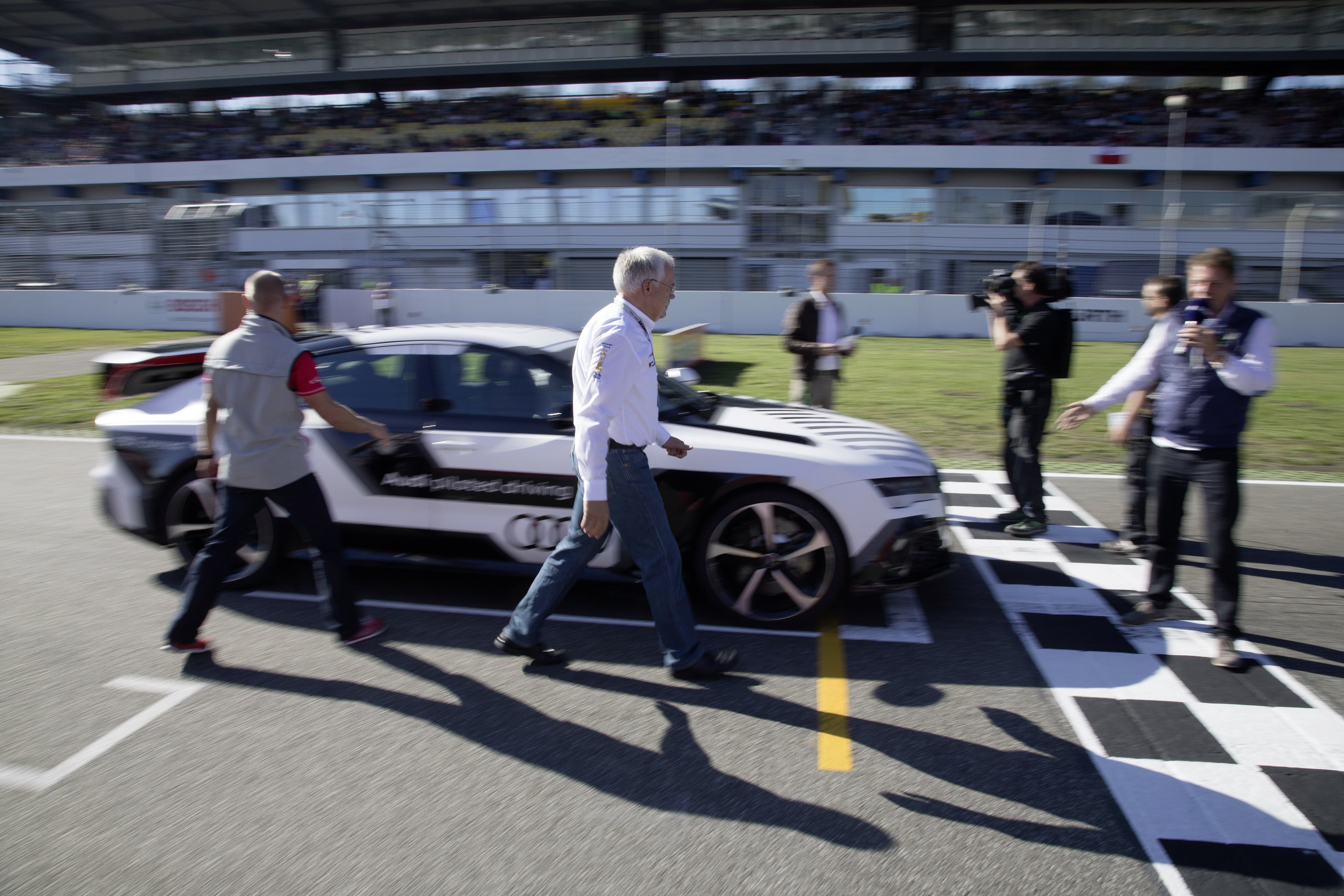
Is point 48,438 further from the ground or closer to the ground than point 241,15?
closer to the ground

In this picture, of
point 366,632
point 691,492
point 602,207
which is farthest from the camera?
point 602,207

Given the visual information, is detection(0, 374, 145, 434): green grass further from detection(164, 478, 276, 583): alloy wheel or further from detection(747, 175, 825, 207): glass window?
detection(747, 175, 825, 207): glass window

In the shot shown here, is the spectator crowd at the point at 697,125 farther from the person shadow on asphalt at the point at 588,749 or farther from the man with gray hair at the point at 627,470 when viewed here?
the person shadow on asphalt at the point at 588,749

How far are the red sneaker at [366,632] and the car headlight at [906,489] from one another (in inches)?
92.0

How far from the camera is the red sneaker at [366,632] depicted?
3.80 m

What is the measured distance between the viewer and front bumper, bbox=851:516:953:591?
3.87 meters

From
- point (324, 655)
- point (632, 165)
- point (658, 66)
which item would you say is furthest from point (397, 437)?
point (658, 66)

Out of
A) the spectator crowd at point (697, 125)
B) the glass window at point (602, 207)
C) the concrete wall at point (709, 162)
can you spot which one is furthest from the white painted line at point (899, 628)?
the spectator crowd at point (697, 125)

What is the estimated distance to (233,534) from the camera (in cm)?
355

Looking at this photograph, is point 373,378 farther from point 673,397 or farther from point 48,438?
point 48,438

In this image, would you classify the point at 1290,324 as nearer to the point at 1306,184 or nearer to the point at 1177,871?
the point at 1306,184

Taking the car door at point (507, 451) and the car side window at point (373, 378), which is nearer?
the car door at point (507, 451)

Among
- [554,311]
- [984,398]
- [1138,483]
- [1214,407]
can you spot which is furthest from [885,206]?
[1214,407]

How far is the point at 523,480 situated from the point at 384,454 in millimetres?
731
